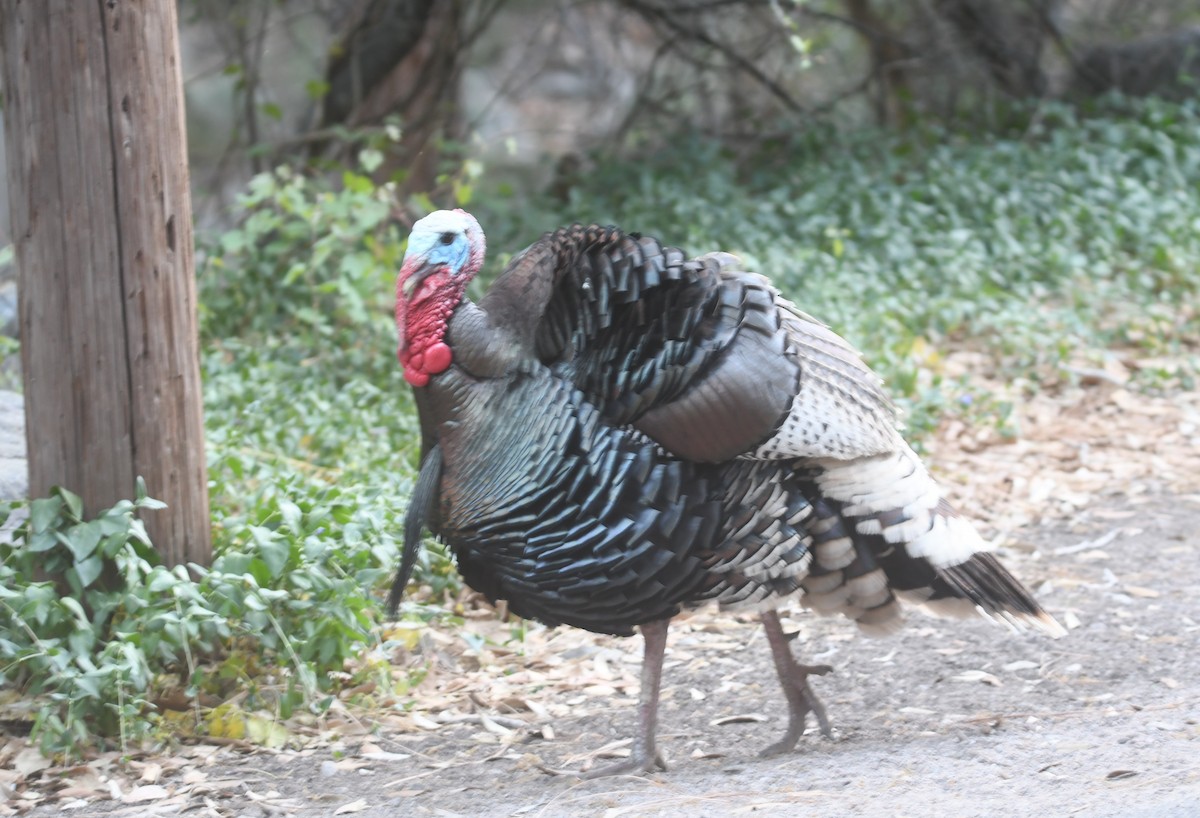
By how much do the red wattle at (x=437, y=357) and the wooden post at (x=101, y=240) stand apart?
0.76 m

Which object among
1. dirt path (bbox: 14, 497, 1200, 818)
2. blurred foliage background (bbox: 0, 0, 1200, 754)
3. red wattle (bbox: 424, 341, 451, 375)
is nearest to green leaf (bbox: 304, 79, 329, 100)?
blurred foliage background (bbox: 0, 0, 1200, 754)

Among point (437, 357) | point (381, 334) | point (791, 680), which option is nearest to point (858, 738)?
point (791, 680)

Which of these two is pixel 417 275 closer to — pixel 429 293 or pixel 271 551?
pixel 429 293

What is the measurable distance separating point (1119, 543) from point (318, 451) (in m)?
2.99

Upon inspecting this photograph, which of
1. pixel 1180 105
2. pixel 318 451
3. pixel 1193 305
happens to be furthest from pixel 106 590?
pixel 1180 105

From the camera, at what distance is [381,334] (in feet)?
20.7

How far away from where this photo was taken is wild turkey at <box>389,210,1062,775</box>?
10.1 ft

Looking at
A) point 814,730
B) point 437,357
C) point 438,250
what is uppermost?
point 438,250

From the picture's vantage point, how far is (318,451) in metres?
5.10

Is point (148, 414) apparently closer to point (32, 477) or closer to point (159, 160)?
point (32, 477)

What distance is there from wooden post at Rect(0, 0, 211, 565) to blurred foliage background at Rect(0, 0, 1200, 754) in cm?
19

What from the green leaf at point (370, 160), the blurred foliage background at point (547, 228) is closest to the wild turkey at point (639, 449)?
the blurred foliage background at point (547, 228)

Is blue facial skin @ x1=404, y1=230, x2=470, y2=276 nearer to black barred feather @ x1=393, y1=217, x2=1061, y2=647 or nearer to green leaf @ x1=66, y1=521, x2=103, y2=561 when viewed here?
black barred feather @ x1=393, y1=217, x2=1061, y2=647

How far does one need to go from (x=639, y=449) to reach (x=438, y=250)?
0.67 meters
